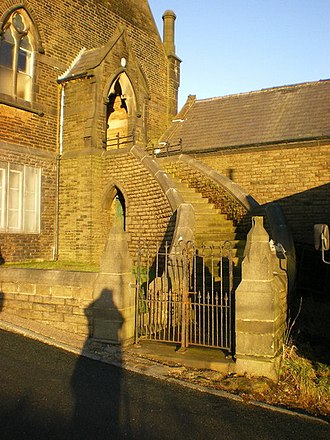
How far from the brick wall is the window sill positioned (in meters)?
7.54

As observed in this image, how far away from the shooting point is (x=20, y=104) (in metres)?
14.1

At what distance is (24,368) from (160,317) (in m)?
2.61

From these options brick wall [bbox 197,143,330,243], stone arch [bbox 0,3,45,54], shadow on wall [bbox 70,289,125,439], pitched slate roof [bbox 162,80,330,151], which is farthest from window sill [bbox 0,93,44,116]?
shadow on wall [bbox 70,289,125,439]

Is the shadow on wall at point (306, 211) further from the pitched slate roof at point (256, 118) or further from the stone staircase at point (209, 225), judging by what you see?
the stone staircase at point (209, 225)

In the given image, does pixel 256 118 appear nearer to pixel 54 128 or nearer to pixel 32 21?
pixel 54 128

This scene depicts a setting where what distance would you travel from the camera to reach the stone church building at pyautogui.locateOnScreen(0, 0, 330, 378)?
13156 millimetres

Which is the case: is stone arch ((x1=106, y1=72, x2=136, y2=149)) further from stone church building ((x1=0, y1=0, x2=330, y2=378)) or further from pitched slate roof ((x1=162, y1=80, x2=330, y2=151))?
pitched slate roof ((x1=162, y1=80, x2=330, y2=151))

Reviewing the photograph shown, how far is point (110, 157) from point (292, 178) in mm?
6715

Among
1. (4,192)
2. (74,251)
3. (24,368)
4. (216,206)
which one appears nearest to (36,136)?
(4,192)

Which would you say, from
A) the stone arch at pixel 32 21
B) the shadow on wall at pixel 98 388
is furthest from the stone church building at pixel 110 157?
the shadow on wall at pixel 98 388

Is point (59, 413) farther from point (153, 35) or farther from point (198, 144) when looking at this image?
point (153, 35)

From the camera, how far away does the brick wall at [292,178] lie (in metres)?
16.1

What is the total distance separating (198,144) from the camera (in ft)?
63.1

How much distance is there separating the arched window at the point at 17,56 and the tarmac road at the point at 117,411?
10344 millimetres
